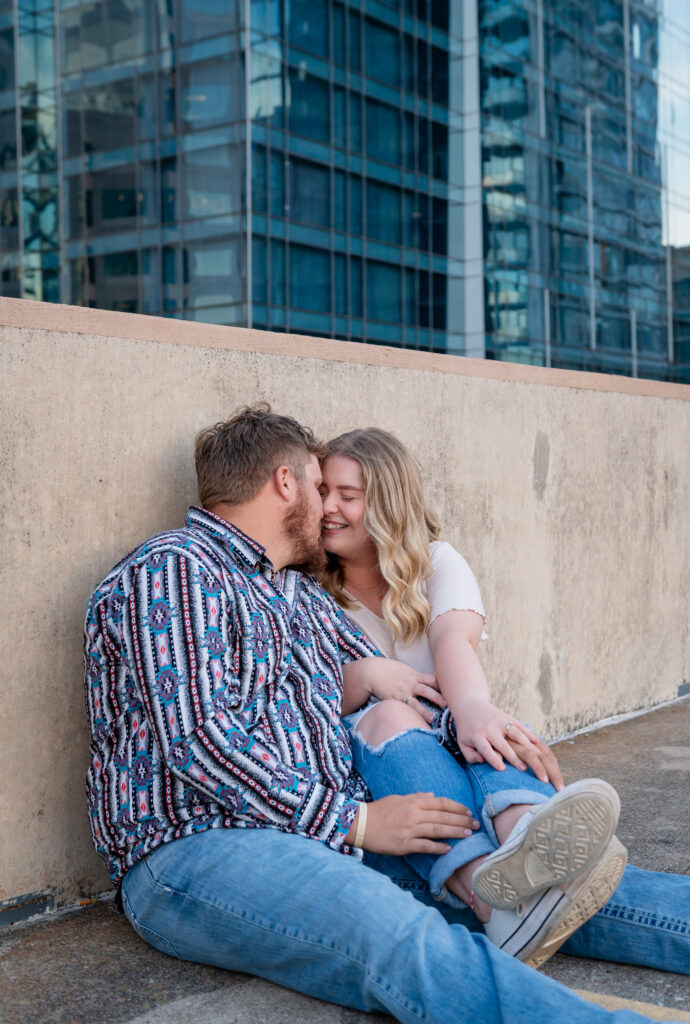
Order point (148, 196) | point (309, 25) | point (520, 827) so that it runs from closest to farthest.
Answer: point (520, 827), point (309, 25), point (148, 196)

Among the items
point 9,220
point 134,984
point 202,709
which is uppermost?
point 9,220

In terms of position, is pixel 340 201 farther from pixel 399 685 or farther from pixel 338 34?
pixel 399 685

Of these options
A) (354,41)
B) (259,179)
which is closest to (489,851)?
(259,179)

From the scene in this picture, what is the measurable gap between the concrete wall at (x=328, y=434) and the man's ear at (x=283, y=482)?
0.46 metres

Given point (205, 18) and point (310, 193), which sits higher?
point (205, 18)

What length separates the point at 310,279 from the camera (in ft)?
94.5

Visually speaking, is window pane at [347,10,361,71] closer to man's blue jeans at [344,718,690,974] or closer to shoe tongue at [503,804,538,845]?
man's blue jeans at [344,718,690,974]

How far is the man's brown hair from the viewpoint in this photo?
9.36 feet

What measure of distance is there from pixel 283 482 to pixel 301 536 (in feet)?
0.53

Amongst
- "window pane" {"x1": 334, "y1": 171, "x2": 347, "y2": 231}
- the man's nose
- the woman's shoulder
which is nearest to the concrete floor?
the woman's shoulder

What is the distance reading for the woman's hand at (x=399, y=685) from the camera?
116 inches

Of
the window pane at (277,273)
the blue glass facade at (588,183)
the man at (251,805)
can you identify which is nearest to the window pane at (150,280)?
the window pane at (277,273)

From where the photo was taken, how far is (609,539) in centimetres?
525

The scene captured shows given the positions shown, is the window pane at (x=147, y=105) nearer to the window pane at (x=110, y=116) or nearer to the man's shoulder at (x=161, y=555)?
the window pane at (x=110, y=116)
